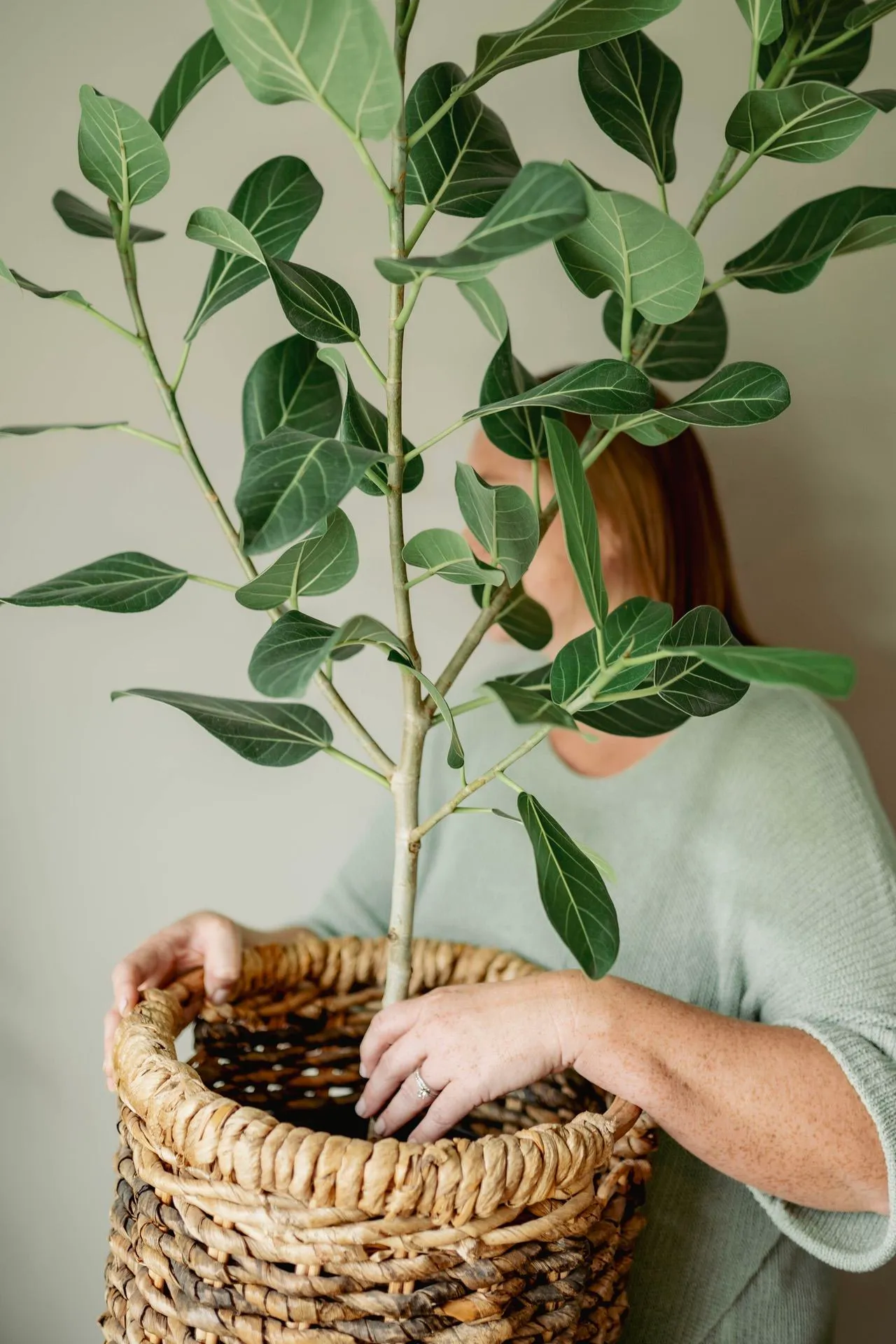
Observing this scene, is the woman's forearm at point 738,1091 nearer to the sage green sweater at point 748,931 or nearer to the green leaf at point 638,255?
the sage green sweater at point 748,931

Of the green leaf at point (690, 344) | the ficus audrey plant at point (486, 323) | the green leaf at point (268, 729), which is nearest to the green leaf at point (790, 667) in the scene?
the ficus audrey plant at point (486, 323)

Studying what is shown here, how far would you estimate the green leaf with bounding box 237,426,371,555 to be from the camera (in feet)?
1.59

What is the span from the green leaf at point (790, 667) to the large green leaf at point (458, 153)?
378 millimetres

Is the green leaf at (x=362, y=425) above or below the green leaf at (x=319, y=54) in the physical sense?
below

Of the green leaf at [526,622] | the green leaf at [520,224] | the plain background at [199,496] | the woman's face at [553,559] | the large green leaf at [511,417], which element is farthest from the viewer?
the plain background at [199,496]

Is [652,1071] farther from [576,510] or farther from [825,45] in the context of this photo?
[825,45]

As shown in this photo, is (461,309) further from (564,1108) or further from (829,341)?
(564,1108)

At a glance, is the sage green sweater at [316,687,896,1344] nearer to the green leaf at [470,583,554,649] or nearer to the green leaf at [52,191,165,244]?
the green leaf at [470,583,554,649]

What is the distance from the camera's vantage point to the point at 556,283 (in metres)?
1.37

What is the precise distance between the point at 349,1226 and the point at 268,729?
1.04 ft

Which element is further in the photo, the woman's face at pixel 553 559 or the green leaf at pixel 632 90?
the woman's face at pixel 553 559

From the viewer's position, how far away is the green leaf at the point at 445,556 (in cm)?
66

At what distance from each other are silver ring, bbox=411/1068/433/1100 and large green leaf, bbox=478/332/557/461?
0.48 meters

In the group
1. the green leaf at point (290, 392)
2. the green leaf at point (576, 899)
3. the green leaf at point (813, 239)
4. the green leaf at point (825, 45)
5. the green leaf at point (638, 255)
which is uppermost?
the green leaf at point (825, 45)
